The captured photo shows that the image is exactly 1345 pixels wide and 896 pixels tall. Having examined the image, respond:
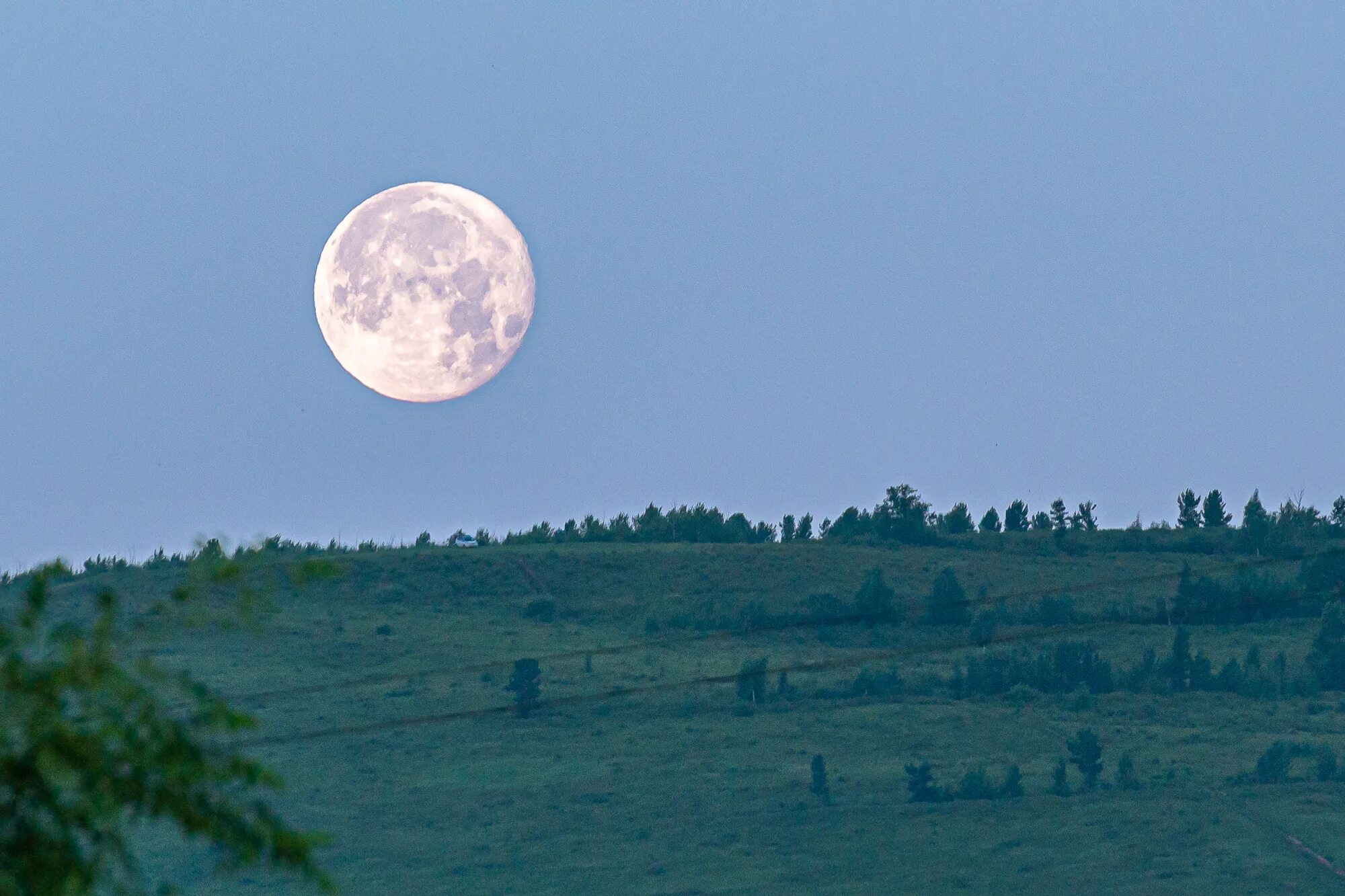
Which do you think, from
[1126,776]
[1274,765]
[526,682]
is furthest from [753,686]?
[1274,765]

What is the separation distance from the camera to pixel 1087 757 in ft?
277

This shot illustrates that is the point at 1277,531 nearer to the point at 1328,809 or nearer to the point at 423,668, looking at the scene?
the point at 1328,809

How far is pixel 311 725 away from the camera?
305 ft

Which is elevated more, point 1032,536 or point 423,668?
point 1032,536

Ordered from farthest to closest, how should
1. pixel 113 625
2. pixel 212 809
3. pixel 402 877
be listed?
pixel 402 877 → pixel 212 809 → pixel 113 625

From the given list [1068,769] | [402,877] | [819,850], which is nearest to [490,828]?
[402,877]

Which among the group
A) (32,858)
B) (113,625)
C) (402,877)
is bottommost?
(402,877)

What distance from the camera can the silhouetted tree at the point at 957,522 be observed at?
410 ft

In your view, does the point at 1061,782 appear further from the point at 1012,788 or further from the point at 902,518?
the point at 902,518

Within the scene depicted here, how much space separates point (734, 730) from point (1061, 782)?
17340 millimetres

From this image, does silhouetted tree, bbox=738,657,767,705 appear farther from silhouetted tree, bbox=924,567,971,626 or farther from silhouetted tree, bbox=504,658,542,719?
silhouetted tree, bbox=504,658,542,719

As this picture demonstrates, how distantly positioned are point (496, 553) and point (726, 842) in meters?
39.2

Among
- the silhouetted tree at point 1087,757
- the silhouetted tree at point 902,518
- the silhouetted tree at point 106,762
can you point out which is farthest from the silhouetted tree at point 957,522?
the silhouetted tree at point 106,762

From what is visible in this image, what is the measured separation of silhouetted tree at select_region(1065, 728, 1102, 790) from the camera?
8362 cm
